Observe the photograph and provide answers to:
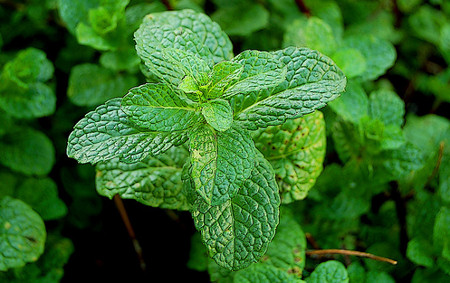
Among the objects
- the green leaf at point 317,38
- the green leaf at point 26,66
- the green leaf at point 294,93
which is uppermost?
the green leaf at point 294,93

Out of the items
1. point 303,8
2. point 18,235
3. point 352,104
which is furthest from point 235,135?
point 303,8

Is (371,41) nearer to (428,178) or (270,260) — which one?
(428,178)

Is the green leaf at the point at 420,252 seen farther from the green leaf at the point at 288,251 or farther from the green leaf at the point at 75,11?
the green leaf at the point at 75,11

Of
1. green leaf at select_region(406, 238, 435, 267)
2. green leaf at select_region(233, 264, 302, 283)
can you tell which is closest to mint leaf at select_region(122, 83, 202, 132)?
green leaf at select_region(233, 264, 302, 283)

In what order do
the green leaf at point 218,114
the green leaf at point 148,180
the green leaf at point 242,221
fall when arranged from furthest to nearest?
1. the green leaf at point 148,180
2. the green leaf at point 242,221
3. the green leaf at point 218,114

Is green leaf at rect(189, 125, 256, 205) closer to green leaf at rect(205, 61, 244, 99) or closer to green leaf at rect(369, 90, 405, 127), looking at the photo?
green leaf at rect(205, 61, 244, 99)

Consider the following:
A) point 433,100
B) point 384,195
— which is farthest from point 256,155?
point 433,100

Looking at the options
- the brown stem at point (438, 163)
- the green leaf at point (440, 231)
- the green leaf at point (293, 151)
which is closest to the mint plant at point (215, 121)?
the green leaf at point (293, 151)

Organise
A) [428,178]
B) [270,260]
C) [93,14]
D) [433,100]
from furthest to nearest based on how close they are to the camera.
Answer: [433,100], [428,178], [93,14], [270,260]
